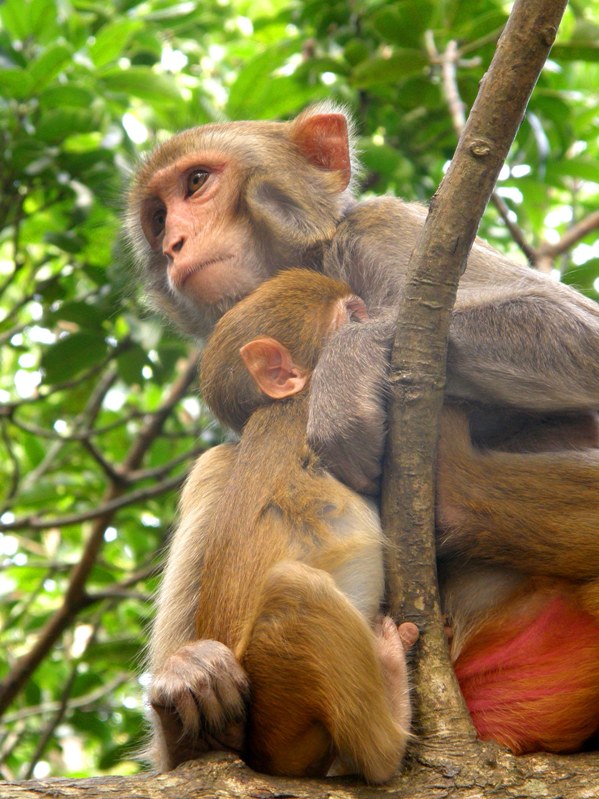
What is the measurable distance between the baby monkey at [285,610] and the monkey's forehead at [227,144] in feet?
4.31

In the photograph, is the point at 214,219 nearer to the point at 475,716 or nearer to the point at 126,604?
the point at 475,716

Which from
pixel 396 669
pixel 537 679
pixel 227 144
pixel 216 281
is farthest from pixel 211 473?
pixel 227 144

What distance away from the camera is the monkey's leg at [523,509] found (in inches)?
140

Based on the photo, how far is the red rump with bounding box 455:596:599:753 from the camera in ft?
11.6

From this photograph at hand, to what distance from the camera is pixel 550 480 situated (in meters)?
3.63

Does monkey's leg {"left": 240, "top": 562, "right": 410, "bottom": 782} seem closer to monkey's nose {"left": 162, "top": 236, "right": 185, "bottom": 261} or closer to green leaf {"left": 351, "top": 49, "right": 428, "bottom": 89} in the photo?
monkey's nose {"left": 162, "top": 236, "right": 185, "bottom": 261}

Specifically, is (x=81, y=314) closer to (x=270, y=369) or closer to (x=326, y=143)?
(x=326, y=143)

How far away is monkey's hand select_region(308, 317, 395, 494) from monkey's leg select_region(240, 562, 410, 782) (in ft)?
1.64

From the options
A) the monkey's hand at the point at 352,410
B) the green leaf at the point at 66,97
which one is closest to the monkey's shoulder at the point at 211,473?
the monkey's hand at the point at 352,410

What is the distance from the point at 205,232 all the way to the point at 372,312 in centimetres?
100

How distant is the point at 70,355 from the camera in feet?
22.0

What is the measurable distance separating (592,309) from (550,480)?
2.95 ft

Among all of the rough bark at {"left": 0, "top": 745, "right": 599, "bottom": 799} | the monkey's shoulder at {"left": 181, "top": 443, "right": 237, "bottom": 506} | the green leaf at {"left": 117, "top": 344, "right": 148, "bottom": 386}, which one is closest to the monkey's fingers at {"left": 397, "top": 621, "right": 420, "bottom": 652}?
the rough bark at {"left": 0, "top": 745, "right": 599, "bottom": 799}

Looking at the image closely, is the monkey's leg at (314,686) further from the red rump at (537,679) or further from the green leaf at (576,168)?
the green leaf at (576,168)
